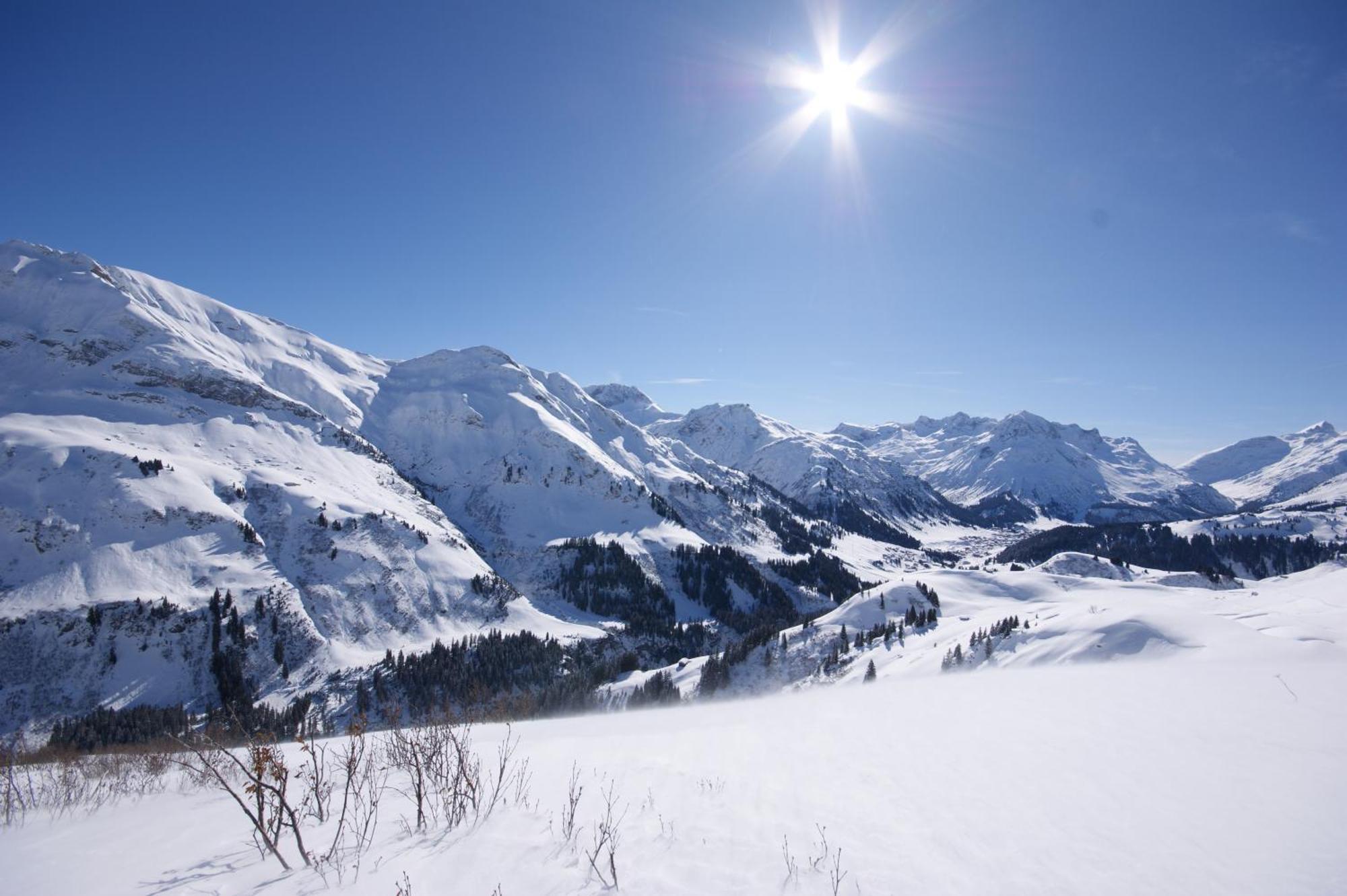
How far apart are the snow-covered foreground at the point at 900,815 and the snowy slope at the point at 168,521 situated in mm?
78654

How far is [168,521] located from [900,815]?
118 m

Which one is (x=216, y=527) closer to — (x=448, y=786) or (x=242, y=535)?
(x=242, y=535)

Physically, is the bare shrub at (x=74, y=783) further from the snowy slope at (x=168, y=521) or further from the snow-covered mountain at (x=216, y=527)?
the snowy slope at (x=168, y=521)

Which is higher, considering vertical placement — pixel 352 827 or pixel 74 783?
pixel 352 827

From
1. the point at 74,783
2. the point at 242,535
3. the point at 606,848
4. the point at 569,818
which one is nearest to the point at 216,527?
Answer: the point at 242,535

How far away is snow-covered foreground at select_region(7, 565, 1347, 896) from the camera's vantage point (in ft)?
30.4

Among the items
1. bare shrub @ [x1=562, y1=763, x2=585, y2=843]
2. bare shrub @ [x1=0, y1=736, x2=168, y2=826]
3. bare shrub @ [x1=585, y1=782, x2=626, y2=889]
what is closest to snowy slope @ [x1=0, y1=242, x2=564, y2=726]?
bare shrub @ [x1=0, y1=736, x2=168, y2=826]

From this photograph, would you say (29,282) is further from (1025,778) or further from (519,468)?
(1025,778)

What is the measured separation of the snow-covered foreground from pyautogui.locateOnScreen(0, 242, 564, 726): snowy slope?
3097 inches

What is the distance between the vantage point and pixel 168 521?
282 feet

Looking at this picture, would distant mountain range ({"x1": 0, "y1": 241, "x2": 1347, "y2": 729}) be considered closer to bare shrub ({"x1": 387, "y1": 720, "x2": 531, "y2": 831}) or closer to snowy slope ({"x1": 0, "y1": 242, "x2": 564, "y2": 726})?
snowy slope ({"x1": 0, "y1": 242, "x2": 564, "y2": 726})

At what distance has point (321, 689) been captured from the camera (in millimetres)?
76500

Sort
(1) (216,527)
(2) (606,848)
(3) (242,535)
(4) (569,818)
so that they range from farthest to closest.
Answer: (3) (242,535), (1) (216,527), (4) (569,818), (2) (606,848)

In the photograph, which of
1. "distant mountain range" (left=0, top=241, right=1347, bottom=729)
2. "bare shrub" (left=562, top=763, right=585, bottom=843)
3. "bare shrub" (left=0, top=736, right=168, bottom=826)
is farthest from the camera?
"distant mountain range" (left=0, top=241, right=1347, bottom=729)
